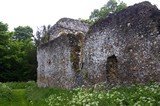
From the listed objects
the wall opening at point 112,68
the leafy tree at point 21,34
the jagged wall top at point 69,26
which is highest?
the leafy tree at point 21,34

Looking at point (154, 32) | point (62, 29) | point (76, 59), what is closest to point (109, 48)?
point (154, 32)

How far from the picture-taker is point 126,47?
12.4 meters

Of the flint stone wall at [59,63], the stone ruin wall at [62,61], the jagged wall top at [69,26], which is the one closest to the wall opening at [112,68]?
the stone ruin wall at [62,61]

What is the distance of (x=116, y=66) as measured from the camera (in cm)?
1316

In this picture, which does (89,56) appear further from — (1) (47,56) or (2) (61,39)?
(1) (47,56)

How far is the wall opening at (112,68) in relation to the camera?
518 inches

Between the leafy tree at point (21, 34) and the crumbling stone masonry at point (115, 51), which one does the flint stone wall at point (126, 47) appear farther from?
the leafy tree at point (21, 34)

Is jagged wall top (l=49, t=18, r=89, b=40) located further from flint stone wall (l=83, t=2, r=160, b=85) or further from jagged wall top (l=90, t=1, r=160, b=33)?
jagged wall top (l=90, t=1, r=160, b=33)

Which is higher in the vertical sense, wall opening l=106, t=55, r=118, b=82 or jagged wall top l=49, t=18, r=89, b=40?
jagged wall top l=49, t=18, r=89, b=40

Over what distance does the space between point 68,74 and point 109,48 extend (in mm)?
4349

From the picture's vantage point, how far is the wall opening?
1316 cm

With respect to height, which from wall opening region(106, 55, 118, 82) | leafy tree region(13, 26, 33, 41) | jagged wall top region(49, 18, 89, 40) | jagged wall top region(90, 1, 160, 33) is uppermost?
leafy tree region(13, 26, 33, 41)

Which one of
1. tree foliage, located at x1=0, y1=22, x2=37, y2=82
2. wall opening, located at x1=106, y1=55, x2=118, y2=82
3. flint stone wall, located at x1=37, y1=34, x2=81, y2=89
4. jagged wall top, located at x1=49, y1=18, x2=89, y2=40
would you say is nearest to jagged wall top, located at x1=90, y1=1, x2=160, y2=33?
wall opening, located at x1=106, y1=55, x2=118, y2=82

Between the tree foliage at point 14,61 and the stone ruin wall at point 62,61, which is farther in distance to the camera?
the tree foliage at point 14,61
